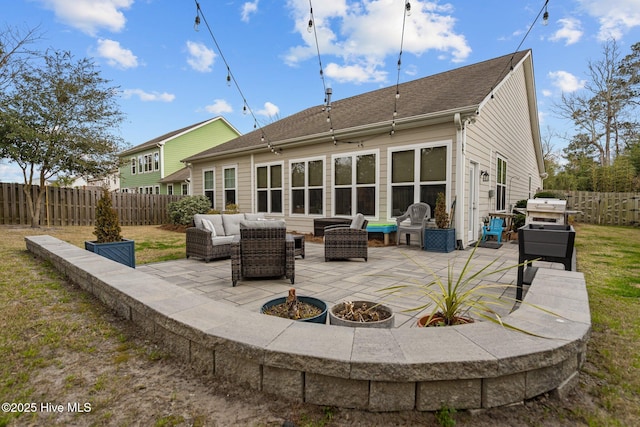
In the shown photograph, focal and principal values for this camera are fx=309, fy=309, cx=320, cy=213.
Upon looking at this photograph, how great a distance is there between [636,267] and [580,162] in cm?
1754

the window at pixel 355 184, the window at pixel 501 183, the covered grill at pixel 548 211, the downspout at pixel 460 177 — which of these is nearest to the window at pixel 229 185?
the window at pixel 355 184

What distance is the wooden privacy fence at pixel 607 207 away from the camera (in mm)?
12672

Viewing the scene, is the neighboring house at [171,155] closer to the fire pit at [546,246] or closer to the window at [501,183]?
the window at [501,183]

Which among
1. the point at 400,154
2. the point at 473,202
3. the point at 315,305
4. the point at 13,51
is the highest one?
the point at 13,51

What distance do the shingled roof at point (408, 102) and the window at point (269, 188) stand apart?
2.71 feet

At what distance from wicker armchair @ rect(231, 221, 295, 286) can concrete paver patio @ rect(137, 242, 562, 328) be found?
166 millimetres

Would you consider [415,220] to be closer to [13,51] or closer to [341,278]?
[341,278]

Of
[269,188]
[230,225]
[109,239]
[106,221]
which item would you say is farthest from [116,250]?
[269,188]

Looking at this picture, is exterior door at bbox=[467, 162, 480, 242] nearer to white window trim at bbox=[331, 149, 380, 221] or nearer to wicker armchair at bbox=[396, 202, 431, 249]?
wicker armchair at bbox=[396, 202, 431, 249]

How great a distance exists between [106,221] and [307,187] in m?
5.53

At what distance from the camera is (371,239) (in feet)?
24.3

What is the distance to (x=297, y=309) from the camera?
2.28 metres

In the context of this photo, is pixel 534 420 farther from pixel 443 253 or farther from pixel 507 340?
pixel 443 253

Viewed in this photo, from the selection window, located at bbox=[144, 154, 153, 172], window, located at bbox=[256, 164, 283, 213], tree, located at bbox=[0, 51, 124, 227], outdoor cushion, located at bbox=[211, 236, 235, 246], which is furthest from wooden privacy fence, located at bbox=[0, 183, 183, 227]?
outdoor cushion, located at bbox=[211, 236, 235, 246]
